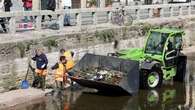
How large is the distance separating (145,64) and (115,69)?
44.8 inches

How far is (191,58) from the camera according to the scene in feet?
84.2

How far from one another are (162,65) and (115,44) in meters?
4.63

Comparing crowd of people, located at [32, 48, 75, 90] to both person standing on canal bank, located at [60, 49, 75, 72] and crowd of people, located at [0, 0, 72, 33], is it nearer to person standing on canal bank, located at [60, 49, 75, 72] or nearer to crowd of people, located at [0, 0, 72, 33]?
person standing on canal bank, located at [60, 49, 75, 72]

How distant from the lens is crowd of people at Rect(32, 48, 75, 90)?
1717 cm

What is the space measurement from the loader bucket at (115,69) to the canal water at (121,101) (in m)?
0.30

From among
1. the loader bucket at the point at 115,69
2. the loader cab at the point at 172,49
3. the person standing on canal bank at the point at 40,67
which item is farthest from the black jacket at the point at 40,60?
the loader cab at the point at 172,49

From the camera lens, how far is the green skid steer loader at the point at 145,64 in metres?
16.9

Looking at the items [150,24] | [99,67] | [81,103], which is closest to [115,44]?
[150,24]

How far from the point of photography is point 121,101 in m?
16.5

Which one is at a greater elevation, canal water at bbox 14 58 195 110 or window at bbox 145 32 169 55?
window at bbox 145 32 169 55

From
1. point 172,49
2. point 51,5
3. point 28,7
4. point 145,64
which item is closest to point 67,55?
point 145,64

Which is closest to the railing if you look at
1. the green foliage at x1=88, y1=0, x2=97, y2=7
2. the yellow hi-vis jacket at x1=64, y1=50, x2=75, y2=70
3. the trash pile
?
the yellow hi-vis jacket at x1=64, y1=50, x2=75, y2=70

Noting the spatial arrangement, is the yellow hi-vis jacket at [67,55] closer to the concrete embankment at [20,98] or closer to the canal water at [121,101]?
the canal water at [121,101]

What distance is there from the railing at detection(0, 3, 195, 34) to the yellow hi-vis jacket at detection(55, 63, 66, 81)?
240cm
